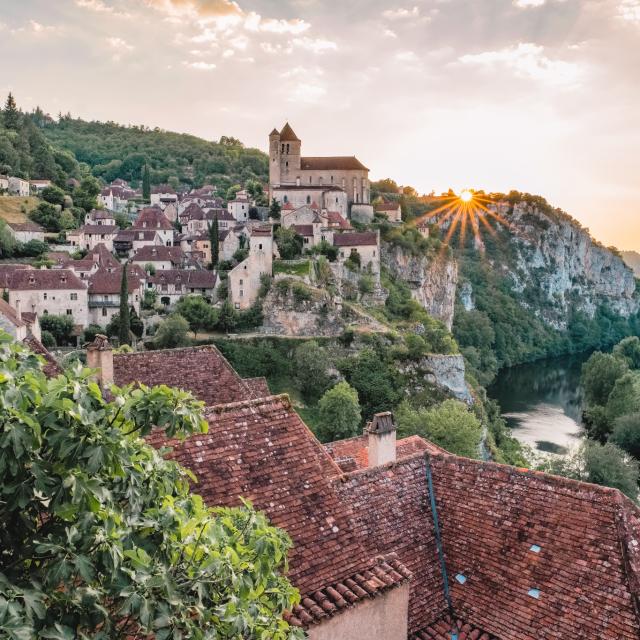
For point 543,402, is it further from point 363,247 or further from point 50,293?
point 50,293

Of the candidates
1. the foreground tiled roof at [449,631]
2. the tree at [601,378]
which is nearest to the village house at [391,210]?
the tree at [601,378]

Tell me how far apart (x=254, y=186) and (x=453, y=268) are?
4291 cm

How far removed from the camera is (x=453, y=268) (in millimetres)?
123438

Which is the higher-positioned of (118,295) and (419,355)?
(118,295)

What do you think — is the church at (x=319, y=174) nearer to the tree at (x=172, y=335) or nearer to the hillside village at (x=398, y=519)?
the tree at (x=172, y=335)

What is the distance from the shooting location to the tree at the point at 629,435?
188 ft

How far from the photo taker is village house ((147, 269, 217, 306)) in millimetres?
77312

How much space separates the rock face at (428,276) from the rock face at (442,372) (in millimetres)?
33618

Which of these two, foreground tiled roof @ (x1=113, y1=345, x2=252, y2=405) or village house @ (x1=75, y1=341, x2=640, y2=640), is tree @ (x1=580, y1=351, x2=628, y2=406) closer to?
foreground tiled roof @ (x1=113, y1=345, x2=252, y2=405)

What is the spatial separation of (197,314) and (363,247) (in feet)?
98.0

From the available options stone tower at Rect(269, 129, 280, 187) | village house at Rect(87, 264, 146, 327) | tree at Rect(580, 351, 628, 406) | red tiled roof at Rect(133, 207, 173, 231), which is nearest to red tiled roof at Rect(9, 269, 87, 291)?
village house at Rect(87, 264, 146, 327)

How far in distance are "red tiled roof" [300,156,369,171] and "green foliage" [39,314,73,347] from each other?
58.2 m

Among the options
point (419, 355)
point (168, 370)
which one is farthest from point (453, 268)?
point (168, 370)

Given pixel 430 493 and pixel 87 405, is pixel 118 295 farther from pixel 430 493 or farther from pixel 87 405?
pixel 87 405
